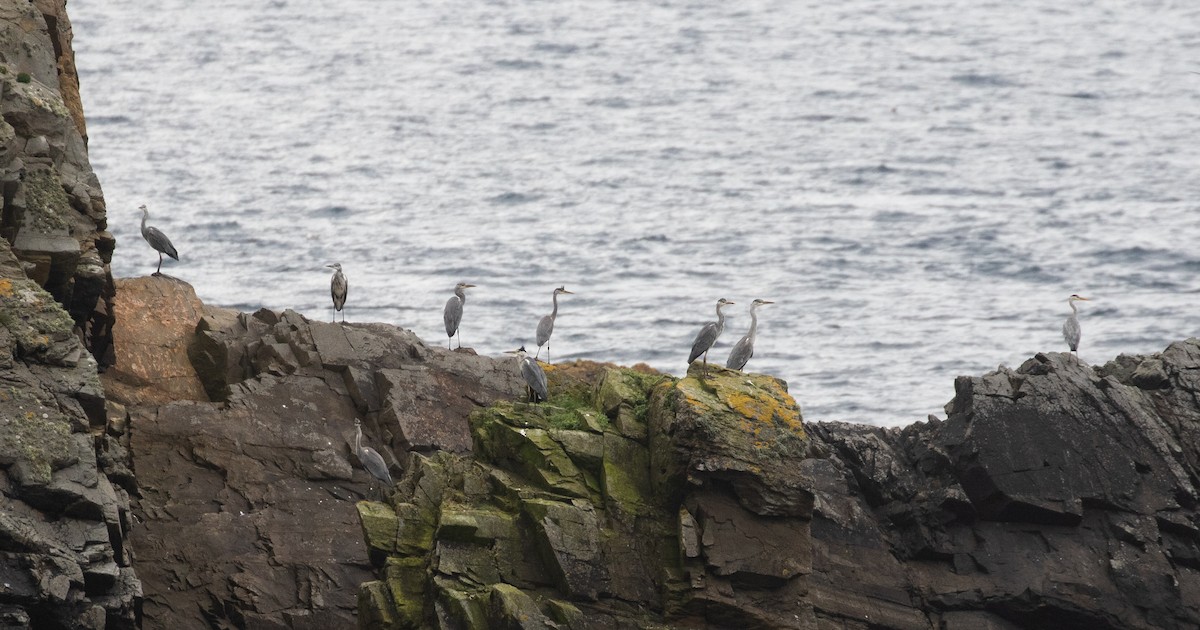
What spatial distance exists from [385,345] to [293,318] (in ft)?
6.64

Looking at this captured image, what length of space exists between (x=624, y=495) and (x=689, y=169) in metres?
63.3

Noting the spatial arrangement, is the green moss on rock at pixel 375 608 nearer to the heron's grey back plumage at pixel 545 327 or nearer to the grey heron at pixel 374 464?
the grey heron at pixel 374 464

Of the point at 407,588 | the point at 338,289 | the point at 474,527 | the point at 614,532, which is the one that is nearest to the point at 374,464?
the point at 407,588

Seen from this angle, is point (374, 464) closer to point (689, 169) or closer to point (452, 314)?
point (452, 314)

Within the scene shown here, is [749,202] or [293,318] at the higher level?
[293,318]

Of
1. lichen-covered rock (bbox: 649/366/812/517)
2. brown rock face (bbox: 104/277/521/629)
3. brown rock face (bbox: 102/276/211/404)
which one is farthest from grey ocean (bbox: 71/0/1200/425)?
lichen-covered rock (bbox: 649/366/812/517)

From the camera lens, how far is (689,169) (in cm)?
8694

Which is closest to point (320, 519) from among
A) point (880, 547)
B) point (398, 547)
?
point (398, 547)

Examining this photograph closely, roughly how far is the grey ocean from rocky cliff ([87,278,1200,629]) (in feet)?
70.5

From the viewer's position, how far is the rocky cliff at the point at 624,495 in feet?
78.8

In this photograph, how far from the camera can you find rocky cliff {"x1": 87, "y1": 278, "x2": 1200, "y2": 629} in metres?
24.0

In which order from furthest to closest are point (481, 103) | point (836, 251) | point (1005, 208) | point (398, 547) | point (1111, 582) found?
point (481, 103)
point (1005, 208)
point (836, 251)
point (1111, 582)
point (398, 547)

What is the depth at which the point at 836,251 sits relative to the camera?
7244 centimetres

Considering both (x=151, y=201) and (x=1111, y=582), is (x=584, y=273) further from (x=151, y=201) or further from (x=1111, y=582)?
(x=1111, y=582)
